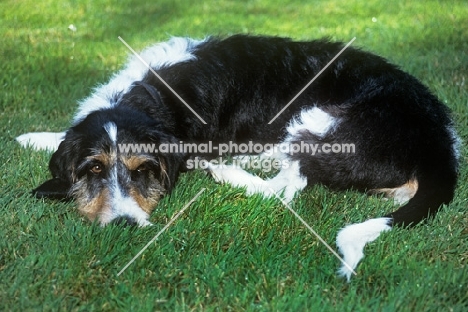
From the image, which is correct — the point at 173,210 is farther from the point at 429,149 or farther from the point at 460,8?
the point at 460,8

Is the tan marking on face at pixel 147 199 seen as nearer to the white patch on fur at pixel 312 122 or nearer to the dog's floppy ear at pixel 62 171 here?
the dog's floppy ear at pixel 62 171

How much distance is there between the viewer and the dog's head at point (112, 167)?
4.38 metres

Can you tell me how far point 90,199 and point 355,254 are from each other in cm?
175

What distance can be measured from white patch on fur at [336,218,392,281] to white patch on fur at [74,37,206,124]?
1.94 meters

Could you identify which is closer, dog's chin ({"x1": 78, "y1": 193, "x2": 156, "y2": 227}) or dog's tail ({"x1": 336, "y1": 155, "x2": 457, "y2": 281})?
dog's tail ({"x1": 336, "y1": 155, "x2": 457, "y2": 281})

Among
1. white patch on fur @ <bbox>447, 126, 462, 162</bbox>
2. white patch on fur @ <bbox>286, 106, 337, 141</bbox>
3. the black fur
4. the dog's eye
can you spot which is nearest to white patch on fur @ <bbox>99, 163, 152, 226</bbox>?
the dog's eye

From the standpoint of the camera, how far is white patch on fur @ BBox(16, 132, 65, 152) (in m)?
5.76

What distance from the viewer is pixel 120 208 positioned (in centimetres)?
432

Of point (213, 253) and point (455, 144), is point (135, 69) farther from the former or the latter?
point (455, 144)

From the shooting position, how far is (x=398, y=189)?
16.2 feet

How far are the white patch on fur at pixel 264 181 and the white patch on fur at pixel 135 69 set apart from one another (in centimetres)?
92

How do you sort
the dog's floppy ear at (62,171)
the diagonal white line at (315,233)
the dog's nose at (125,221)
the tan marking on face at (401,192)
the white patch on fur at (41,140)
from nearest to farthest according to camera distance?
the diagonal white line at (315,233) → the dog's nose at (125,221) → the dog's floppy ear at (62,171) → the tan marking on face at (401,192) → the white patch on fur at (41,140)

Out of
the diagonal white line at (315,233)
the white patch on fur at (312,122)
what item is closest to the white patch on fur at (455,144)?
the white patch on fur at (312,122)

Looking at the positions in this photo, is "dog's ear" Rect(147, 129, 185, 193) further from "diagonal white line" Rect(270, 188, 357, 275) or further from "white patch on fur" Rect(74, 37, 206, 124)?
"diagonal white line" Rect(270, 188, 357, 275)
